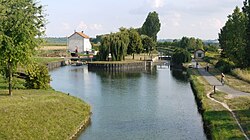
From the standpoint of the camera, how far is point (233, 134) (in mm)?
22281

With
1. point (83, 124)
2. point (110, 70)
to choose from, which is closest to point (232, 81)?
point (83, 124)

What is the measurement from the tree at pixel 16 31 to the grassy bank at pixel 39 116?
3316mm

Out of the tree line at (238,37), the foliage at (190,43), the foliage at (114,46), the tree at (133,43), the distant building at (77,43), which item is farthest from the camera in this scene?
the foliage at (190,43)

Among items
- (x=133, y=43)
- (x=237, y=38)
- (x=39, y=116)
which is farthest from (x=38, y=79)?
(x=133, y=43)

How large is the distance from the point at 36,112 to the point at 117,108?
1102 cm

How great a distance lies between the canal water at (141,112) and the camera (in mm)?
25828

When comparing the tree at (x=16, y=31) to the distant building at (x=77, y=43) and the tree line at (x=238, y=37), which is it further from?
the distant building at (x=77, y=43)

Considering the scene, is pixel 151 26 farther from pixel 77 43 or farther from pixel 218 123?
pixel 218 123

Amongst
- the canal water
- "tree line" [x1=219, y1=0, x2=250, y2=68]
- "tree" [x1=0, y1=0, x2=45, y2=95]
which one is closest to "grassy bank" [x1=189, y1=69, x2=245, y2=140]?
the canal water

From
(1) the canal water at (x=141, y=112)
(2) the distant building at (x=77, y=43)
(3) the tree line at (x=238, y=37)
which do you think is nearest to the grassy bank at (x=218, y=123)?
(1) the canal water at (x=141, y=112)

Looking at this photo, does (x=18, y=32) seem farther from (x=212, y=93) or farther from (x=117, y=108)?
(x=212, y=93)

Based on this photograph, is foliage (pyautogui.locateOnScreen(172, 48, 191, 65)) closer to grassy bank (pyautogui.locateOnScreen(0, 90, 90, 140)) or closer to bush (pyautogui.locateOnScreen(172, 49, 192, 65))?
bush (pyautogui.locateOnScreen(172, 49, 192, 65))

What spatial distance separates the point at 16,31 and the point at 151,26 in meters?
123

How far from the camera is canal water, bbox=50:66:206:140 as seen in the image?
25828mm
